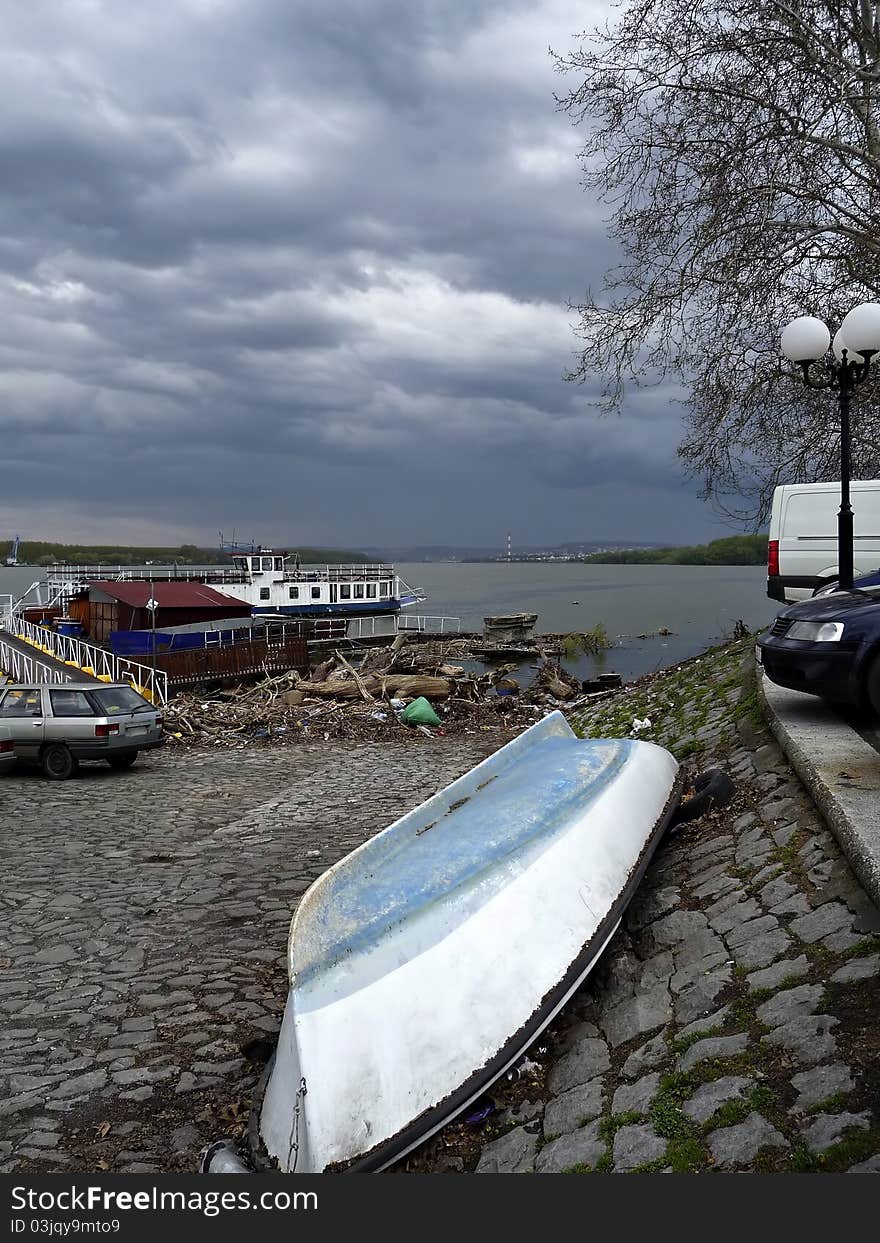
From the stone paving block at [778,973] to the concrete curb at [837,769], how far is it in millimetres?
464

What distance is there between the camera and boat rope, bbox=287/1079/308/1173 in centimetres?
341

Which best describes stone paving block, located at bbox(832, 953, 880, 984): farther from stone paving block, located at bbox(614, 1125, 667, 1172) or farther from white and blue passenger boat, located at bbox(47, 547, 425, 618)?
white and blue passenger boat, located at bbox(47, 547, 425, 618)

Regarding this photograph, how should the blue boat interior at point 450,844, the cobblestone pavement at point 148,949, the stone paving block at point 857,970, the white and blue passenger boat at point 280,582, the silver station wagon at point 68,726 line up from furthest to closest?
the white and blue passenger boat at point 280,582 < the silver station wagon at point 68,726 < the blue boat interior at point 450,844 < the cobblestone pavement at point 148,949 < the stone paving block at point 857,970

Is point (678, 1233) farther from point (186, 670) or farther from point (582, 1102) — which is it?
point (186, 670)

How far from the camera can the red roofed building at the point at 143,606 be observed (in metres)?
36.5

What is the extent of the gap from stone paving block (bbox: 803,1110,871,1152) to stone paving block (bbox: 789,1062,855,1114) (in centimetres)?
9

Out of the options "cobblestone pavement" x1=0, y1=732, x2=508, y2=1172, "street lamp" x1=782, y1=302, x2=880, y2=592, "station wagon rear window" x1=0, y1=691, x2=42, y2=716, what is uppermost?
"street lamp" x1=782, y1=302, x2=880, y2=592

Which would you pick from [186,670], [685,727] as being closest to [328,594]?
[186,670]

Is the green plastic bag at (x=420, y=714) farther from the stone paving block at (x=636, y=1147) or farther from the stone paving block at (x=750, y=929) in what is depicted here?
the stone paving block at (x=636, y=1147)

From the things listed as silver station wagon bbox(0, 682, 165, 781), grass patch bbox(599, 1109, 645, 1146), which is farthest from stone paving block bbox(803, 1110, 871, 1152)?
silver station wagon bbox(0, 682, 165, 781)

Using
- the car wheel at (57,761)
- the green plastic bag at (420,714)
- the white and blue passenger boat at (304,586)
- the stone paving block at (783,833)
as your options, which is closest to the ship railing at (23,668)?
the car wheel at (57,761)

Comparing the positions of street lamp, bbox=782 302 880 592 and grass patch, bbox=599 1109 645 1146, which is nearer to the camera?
grass patch, bbox=599 1109 645 1146

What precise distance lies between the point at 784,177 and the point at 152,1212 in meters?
13.4

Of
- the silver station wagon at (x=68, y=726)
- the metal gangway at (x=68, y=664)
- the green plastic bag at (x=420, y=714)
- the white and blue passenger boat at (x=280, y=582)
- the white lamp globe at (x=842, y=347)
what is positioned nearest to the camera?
the white lamp globe at (x=842, y=347)
